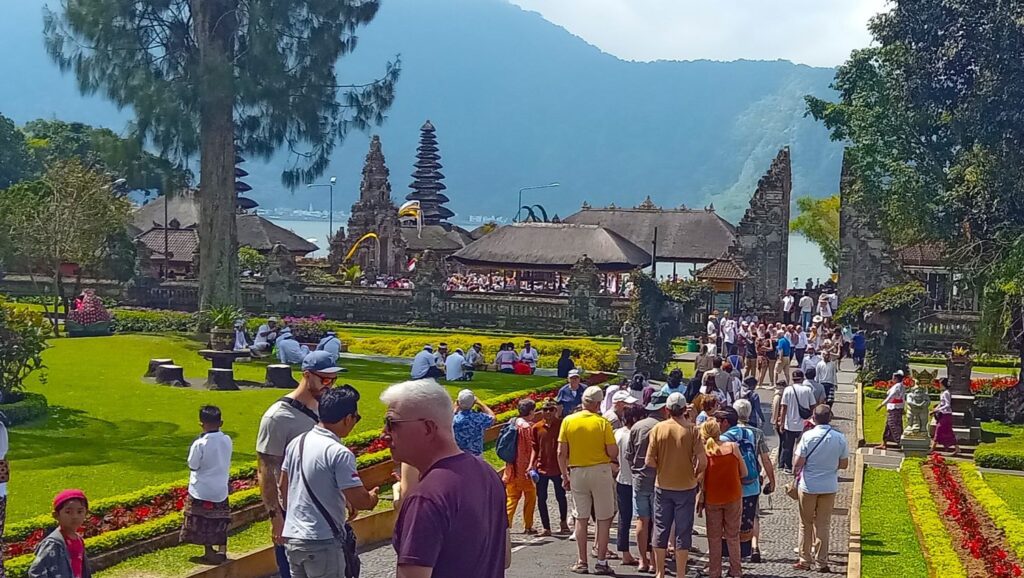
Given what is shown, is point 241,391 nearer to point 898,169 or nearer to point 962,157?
point 962,157

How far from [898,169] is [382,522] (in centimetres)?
2265

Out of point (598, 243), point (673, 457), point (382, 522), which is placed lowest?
point (382, 522)

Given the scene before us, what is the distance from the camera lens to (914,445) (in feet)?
59.5

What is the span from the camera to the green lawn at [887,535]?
10.6m

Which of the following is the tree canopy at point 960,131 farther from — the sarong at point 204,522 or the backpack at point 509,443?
the sarong at point 204,522

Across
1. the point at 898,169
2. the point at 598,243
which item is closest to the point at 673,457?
the point at 898,169

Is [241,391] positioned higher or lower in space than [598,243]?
lower

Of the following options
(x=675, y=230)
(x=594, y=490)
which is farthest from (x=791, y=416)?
(x=675, y=230)

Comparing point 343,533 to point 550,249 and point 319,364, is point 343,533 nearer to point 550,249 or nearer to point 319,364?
point 319,364

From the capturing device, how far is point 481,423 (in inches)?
419

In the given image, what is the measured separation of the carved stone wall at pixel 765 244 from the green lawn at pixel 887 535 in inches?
1056

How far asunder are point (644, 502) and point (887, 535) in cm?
282

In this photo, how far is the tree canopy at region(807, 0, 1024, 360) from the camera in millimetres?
23031

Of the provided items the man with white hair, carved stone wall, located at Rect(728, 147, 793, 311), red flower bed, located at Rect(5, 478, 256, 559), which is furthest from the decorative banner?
the man with white hair
